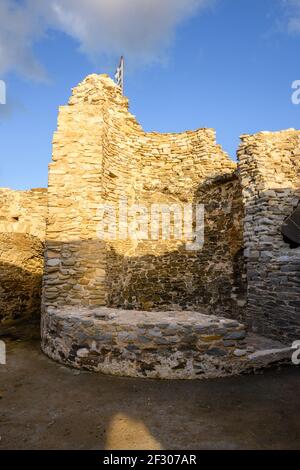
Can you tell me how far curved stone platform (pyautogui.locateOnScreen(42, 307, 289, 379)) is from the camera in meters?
4.83

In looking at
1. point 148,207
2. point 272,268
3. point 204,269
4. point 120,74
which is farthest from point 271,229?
point 120,74

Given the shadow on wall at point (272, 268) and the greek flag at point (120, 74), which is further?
the greek flag at point (120, 74)

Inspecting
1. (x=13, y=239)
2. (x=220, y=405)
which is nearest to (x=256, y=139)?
(x=220, y=405)

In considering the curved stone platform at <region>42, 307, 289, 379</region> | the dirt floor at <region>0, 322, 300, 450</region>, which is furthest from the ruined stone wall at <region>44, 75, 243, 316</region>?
the dirt floor at <region>0, 322, 300, 450</region>

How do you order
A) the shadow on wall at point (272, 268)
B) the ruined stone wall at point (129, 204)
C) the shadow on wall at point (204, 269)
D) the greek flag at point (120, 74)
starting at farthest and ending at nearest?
1. the greek flag at point (120, 74)
2. the shadow on wall at point (204, 269)
3. the ruined stone wall at point (129, 204)
4. the shadow on wall at point (272, 268)

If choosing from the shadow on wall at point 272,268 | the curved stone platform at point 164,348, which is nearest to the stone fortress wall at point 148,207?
the shadow on wall at point 272,268

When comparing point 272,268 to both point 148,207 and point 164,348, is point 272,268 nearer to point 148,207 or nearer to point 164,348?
point 164,348

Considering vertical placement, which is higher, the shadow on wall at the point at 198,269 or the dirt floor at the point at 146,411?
the shadow on wall at the point at 198,269

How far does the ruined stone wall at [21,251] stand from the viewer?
9.82 meters

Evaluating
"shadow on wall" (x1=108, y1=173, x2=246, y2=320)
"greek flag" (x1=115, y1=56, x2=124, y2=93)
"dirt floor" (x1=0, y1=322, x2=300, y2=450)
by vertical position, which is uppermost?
"greek flag" (x1=115, y1=56, x2=124, y2=93)

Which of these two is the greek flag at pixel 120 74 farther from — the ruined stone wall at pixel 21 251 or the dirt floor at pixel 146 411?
the dirt floor at pixel 146 411

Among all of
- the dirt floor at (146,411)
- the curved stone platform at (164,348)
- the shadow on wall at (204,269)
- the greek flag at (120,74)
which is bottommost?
the dirt floor at (146,411)

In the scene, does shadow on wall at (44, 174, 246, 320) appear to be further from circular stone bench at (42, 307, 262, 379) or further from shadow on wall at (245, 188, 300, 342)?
circular stone bench at (42, 307, 262, 379)

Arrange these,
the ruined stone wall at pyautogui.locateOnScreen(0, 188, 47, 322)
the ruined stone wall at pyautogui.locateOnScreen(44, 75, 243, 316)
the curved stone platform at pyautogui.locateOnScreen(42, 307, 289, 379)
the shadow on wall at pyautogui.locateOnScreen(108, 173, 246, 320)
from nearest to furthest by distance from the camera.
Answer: the curved stone platform at pyautogui.locateOnScreen(42, 307, 289, 379) → the ruined stone wall at pyautogui.locateOnScreen(44, 75, 243, 316) → the shadow on wall at pyautogui.locateOnScreen(108, 173, 246, 320) → the ruined stone wall at pyautogui.locateOnScreen(0, 188, 47, 322)
